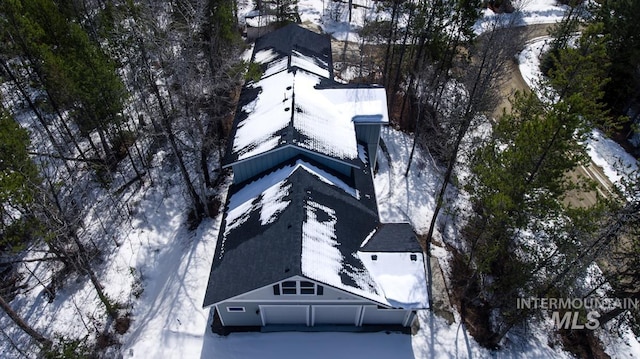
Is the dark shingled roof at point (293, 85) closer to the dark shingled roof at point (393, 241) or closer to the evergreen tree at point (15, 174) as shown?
the dark shingled roof at point (393, 241)

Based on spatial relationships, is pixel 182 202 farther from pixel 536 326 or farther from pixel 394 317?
pixel 536 326

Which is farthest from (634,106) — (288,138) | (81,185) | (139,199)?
(81,185)

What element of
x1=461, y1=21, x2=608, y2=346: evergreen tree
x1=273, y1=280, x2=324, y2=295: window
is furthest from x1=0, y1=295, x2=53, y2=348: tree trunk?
x1=461, y1=21, x2=608, y2=346: evergreen tree

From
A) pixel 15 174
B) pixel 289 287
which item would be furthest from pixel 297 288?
pixel 15 174

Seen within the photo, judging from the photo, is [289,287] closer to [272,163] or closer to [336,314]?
[336,314]

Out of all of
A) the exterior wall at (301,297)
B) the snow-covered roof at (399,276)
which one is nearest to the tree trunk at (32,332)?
the exterior wall at (301,297)
